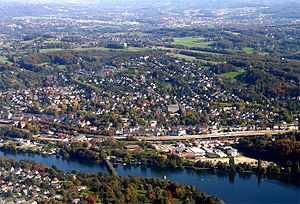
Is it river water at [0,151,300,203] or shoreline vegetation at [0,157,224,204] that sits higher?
shoreline vegetation at [0,157,224,204]

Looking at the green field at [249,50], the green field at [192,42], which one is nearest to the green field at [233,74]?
the green field at [249,50]

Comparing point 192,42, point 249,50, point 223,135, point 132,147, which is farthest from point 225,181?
point 192,42

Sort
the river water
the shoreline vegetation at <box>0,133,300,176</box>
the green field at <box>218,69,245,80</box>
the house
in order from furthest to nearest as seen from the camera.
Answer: the green field at <box>218,69,245,80</box> < the house < the shoreline vegetation at <box>0,133,300,176</box> < the river water

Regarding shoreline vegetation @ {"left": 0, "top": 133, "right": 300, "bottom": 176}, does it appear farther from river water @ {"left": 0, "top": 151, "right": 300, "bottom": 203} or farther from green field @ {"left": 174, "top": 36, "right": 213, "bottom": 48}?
green field @ {"left": 174, "top": 36, "right": 213, "bottom": 48}

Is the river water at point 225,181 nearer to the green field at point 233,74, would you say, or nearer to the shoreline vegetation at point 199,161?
the shoreline vegetation at point 199,161

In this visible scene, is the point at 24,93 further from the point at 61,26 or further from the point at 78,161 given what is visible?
the point at 61,26

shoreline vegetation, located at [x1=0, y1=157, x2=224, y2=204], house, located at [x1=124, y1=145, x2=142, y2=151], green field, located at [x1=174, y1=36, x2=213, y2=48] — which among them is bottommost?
house, located at [x1=124, y1=145, x2=142, y2=151]

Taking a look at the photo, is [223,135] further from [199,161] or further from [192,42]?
[192,42]

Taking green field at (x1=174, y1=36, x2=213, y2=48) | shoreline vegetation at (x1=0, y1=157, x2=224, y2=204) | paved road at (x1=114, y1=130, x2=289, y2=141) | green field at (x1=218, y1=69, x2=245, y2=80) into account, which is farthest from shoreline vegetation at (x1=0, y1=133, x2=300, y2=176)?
green field at (x1=174, y1=36, x2=213, y2=48)
